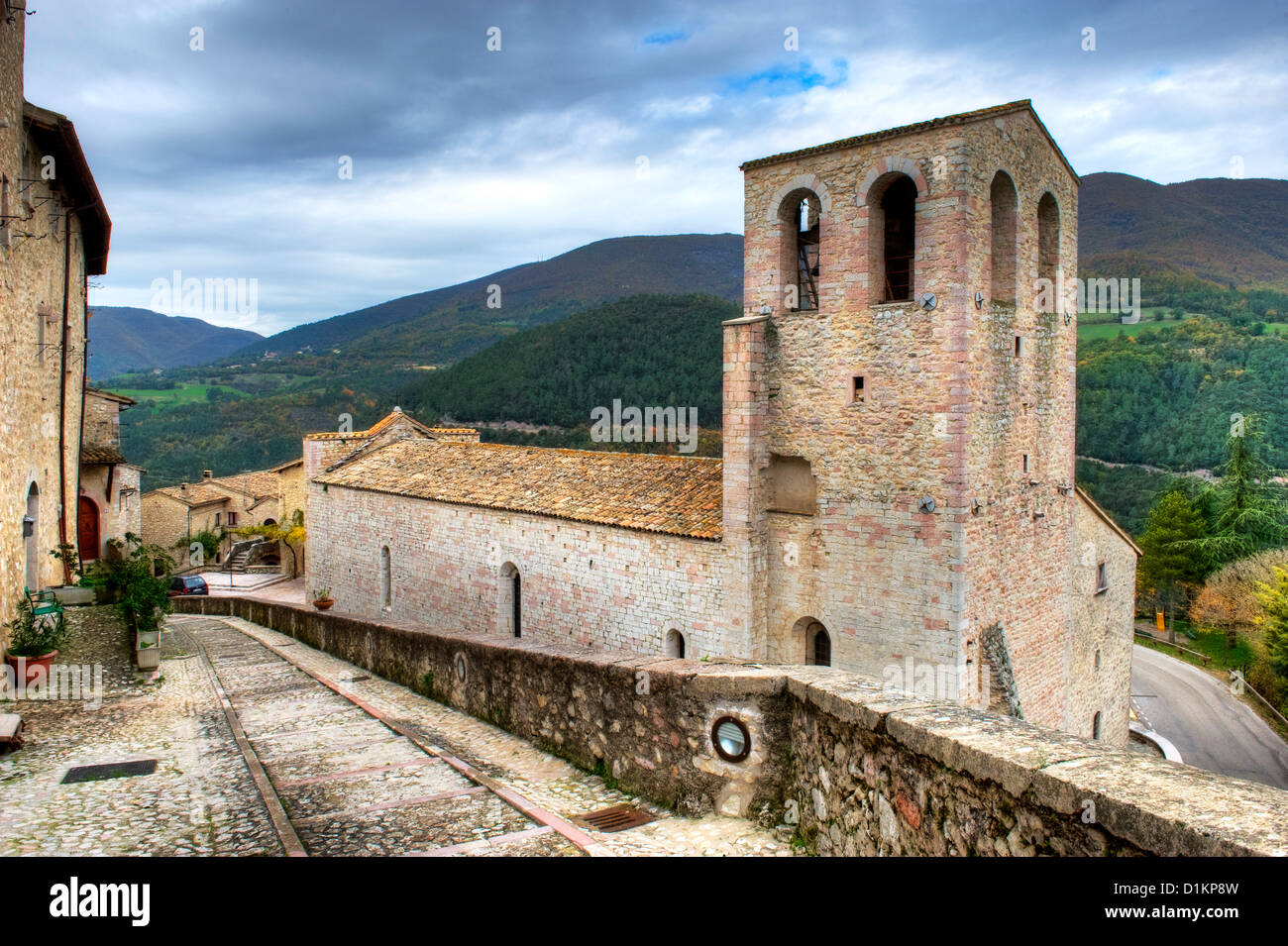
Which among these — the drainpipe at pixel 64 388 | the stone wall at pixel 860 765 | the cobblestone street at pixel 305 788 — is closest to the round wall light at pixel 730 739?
the stone wall at pixel 860 765

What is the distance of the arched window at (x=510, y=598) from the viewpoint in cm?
1736

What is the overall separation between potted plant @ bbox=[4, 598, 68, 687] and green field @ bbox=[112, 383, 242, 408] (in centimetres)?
8625

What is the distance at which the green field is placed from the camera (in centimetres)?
9044

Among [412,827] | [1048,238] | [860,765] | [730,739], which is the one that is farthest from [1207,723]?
[412,827]

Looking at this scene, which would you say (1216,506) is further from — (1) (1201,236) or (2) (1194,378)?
(1) (1201,236)

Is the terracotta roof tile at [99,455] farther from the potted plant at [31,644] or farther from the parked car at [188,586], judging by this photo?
the potted plant at [31,644]

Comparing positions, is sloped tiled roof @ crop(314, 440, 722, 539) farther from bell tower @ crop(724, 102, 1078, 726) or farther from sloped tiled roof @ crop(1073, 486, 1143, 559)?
sloped tiled roof @ crop(1073, 486, 1143, 559)

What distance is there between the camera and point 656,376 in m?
51.2

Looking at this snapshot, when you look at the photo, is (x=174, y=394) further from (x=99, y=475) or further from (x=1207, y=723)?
(x=1207, y=723)

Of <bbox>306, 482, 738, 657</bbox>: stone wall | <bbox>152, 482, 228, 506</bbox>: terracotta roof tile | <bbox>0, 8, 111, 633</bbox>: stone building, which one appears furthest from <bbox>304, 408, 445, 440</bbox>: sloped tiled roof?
<bbox>152, 482, 228, 506</bbox>: terracotta roof tile

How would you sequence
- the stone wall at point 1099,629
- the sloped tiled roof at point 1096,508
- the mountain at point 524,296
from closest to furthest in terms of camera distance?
the sloped tiled roof at point 1096,508 < the stone wall at point 1099,629 < the mountain at point 524,296

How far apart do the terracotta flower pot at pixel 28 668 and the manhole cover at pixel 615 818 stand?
8.48 meters

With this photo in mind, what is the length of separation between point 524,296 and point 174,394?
55234 millimetres
